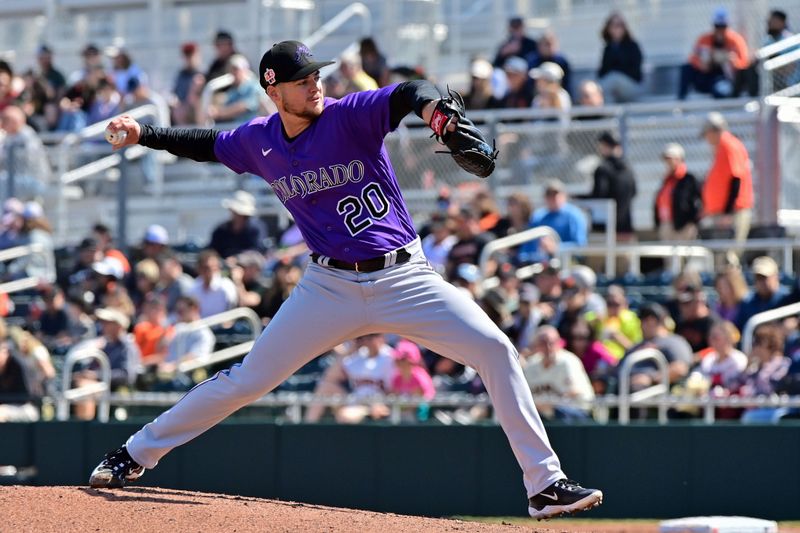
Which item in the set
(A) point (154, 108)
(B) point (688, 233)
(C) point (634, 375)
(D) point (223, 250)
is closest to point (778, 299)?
(C) point (634, 375)

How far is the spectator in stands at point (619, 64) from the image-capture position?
50.8ft

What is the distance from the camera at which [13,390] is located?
12.3 m

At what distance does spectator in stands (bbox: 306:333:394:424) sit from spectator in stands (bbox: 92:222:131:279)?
154 inches

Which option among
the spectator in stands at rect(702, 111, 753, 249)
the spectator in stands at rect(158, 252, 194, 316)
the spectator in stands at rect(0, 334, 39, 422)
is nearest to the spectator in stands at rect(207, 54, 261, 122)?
the spectator in stands at rect(158, 252, 194, 316)

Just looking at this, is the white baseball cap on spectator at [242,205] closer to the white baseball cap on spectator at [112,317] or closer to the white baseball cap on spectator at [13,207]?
the white baseball cap on spectator at [112,317]

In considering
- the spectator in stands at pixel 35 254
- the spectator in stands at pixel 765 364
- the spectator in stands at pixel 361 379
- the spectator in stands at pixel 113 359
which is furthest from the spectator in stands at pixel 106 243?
the spectator in stands at pixel 765 364

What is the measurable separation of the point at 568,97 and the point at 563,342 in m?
4.53

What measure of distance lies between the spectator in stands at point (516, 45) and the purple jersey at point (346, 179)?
32.8 ft

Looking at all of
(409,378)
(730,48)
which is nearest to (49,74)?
(730,48)

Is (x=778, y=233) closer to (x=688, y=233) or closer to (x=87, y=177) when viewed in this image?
(x=688, y=233)

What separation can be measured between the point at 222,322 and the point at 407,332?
696cm

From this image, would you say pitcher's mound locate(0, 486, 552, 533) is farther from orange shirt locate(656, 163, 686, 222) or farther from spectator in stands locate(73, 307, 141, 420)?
orange shirt locate(656, 163, 686, 222)

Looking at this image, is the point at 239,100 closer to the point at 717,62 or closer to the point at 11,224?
the point at 11,224

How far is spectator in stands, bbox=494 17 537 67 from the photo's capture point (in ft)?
53.0
